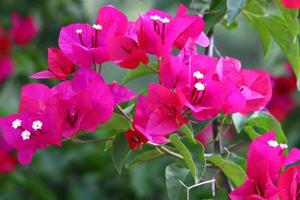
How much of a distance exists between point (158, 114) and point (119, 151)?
93mm

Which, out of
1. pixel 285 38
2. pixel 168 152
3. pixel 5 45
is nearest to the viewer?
pixel 168 152

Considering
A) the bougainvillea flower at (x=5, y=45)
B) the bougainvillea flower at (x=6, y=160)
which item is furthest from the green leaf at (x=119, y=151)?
the bougainvillea flower at (x=5, y=45)

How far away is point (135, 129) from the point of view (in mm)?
869

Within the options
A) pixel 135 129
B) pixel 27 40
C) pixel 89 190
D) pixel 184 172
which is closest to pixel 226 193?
pixel 184 172

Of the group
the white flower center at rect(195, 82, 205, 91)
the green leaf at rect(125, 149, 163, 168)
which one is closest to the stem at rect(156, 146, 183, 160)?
the green leaf at rect(125, 149, 163, 168)

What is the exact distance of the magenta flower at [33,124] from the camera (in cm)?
86

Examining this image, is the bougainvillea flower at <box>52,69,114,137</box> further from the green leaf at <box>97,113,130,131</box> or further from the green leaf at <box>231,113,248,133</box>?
the green leaf at <box>231,113,248,133</box>

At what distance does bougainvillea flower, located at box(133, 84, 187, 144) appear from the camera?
0.85 metres

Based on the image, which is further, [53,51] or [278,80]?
[278,80]

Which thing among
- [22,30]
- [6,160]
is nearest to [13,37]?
[22,30]

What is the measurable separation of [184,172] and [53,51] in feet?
0.72

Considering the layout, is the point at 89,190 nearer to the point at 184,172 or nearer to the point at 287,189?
the point at 184,172

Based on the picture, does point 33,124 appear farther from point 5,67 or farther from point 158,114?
point 5,67

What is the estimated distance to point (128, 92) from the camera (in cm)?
90
